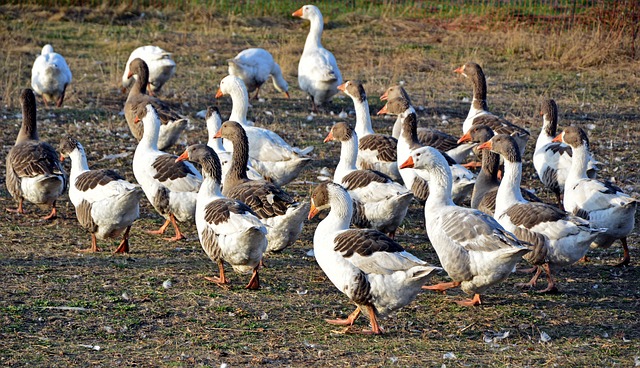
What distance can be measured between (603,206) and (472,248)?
1.95 meters

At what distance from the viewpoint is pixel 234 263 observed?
23.5ft

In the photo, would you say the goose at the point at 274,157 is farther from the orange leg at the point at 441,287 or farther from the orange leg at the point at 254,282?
the orange leg at the point at 441,287

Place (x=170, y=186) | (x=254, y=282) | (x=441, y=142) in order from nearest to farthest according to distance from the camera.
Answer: (x=254, y=282) → (x=170, y=186) → (x=441, y=142)

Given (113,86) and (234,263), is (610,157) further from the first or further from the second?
(113,86)

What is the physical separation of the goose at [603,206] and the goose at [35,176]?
5.34 metres

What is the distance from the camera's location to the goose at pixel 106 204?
7859 millimetres

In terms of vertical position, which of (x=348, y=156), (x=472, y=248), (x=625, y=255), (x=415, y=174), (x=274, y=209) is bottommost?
(x=625, y=255)

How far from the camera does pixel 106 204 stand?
7.88 m

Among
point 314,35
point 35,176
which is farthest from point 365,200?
point 314,35

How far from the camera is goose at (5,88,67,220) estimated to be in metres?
8.89

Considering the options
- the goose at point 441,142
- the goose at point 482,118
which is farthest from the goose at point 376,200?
the goose at point 482,118

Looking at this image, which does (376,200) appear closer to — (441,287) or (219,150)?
(441,287)

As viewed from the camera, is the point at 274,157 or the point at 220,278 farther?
the point at 274,157

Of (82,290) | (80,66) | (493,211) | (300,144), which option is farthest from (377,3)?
(82,290)
